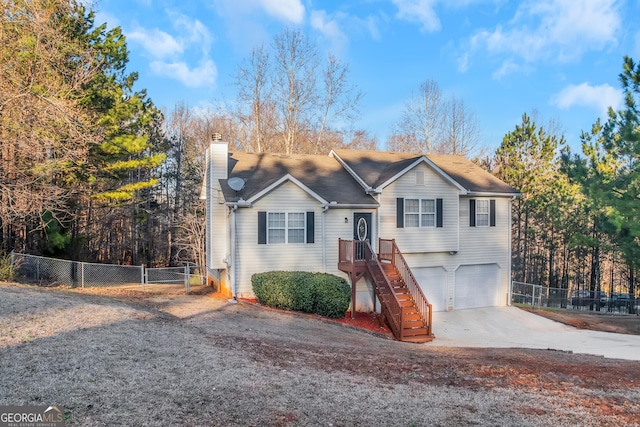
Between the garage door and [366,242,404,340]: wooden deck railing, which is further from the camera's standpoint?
the garage door

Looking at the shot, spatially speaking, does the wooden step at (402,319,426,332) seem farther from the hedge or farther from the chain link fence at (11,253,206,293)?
the chain link fence at (11,253,206,293)

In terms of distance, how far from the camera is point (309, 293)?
1385 cm

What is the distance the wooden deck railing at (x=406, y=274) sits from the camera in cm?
1398

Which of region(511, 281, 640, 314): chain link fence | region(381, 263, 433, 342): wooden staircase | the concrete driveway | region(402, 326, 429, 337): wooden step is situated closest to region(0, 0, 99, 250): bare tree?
region(381, 263, 433, 342): wooden staircase

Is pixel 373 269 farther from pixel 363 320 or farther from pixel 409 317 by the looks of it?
pixel 409 317

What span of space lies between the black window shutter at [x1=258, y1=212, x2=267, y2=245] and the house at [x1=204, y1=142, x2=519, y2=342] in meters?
0.04

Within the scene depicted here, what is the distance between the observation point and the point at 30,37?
13.7 metres

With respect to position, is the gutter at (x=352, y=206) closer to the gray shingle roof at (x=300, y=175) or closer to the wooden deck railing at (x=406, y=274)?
the gray shingle roof at (x=300, y=175)

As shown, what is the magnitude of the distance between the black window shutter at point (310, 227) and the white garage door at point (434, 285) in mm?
5059

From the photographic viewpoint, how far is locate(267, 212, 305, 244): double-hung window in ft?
51.8

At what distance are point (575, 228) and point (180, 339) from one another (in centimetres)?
2846

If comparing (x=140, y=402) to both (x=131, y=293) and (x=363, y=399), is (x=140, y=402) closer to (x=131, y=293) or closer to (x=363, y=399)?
(x=363, y=399)

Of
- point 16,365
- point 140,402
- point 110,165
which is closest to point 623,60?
point 140,402

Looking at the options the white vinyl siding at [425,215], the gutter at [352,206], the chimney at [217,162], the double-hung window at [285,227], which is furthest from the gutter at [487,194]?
the chimney at [217,162]
